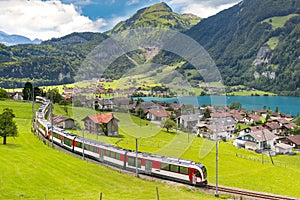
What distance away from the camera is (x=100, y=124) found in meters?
40.1

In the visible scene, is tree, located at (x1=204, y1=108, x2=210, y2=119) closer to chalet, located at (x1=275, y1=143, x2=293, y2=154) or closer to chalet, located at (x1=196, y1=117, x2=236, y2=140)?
chalet, located at (x1=196, y1=117, x2=236, y2=140)

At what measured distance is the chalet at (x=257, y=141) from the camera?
5759cm

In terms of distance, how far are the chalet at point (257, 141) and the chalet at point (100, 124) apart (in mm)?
27928

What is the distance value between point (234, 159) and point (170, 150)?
37.5ft

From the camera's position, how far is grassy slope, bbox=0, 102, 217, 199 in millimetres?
18109

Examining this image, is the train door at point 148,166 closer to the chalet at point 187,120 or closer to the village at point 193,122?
the village at point 193,122

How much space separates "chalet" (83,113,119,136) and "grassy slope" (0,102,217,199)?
1024 centimetres

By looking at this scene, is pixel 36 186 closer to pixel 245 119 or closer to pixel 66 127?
pixel 66 127

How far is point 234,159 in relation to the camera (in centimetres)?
3912

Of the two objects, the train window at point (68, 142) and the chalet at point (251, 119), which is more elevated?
the train window at point (68, 142)

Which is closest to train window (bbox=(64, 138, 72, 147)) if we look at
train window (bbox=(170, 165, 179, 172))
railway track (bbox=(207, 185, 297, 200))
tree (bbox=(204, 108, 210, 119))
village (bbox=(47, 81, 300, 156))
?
village (bbox=(47, 81, 300, 156))

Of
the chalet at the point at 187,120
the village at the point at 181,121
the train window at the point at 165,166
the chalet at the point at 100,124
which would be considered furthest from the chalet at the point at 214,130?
the train window at the point at 165,166

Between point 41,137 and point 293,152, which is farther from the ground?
point 41,137

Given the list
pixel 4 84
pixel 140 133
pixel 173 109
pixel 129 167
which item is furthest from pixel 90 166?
pixel 4 84
